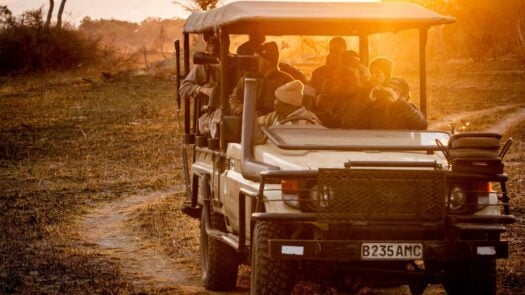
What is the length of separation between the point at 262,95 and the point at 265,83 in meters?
0.12

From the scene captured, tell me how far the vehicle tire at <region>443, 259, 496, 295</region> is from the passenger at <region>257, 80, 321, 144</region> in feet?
4.90

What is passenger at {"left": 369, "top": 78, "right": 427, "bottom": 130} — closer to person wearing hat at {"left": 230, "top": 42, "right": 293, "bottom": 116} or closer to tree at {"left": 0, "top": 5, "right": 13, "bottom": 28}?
person wearing hat at {"left": 230, "top": 42, "right": 293, "bottom": 116}

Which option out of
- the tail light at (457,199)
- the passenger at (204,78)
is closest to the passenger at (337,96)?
the passenger at (204,78)

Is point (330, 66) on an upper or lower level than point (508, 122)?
upper

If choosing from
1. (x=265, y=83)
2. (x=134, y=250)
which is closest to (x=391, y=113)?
(x=265, y=83)

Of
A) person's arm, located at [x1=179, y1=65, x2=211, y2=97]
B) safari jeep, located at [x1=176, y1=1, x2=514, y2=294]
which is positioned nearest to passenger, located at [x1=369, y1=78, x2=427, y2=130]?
safari jeep, located at [x1=176, y1=1, x2=514, y2=294]

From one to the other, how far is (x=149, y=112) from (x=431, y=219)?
791 inches

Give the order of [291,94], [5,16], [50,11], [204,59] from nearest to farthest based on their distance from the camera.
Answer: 1. [291,94]
2. [204,59]
3. [5,16]
4. [50,11]

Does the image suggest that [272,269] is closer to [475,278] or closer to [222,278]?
[475,278]

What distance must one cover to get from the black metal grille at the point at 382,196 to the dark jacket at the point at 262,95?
1.75 metres

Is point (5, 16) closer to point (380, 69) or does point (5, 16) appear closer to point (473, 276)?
point (380, 69)

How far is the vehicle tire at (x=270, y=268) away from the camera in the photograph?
6.16 m

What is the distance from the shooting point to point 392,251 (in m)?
6.02

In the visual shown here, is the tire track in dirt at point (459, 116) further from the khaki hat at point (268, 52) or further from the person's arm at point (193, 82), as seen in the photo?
the khaki hat at point (268, 52)
